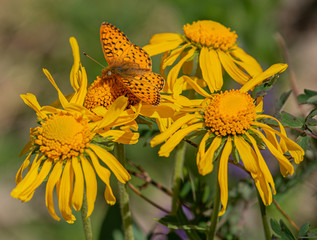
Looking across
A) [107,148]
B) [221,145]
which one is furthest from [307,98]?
[107,148]

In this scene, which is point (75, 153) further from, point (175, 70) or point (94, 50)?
point (94, 50)

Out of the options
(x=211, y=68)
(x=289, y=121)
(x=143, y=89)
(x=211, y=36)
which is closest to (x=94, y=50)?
(x=211, y=36)

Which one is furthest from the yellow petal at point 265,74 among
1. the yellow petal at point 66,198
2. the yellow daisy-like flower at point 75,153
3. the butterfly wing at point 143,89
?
the yellow petal at point 66,198

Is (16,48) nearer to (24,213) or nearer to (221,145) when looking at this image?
(24,213)

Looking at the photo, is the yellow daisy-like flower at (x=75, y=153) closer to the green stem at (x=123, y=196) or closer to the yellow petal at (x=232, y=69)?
the green stem at (x=123, y=196)

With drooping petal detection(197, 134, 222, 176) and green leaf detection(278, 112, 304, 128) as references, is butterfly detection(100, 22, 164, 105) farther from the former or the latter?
green leaf detection(278, 112, 304, 128)
